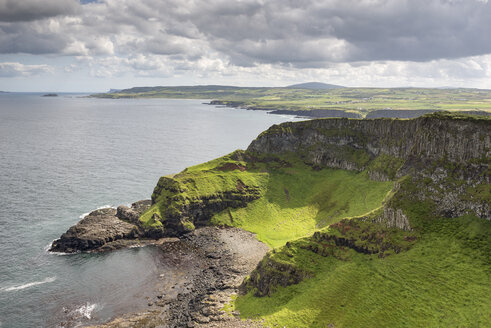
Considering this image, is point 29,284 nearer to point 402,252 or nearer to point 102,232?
point 102,232

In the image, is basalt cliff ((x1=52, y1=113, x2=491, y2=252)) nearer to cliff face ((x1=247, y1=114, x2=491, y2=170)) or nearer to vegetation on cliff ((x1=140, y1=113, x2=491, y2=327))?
cliff face ((x1=247, y1=114, x2=491, y2=170))

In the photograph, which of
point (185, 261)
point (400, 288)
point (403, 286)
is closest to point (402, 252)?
point (403, 286)

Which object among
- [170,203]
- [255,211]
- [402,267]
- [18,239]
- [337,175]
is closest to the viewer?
[402,267]

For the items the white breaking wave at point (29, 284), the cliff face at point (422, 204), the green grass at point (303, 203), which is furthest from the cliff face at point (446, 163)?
the white breaking wave at point (29, 284)

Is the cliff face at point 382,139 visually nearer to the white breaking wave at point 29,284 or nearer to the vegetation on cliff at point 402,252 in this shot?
the vegetation on cliff at point 402,252

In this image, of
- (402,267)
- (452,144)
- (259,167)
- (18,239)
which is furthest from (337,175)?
(18,239)

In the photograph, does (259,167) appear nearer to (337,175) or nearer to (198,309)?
(337,175)

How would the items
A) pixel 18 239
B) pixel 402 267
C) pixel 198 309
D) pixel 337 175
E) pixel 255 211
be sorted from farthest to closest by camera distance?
pixel 337 175 < pixel 255 211 < pixel 18 239 < pixel 198 309 < pixel 402 267
